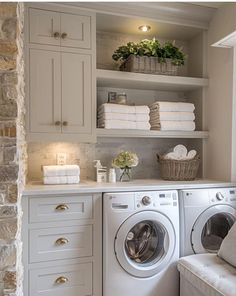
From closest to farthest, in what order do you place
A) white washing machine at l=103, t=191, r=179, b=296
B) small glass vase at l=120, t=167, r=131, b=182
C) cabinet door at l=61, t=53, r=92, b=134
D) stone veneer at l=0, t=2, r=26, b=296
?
stone veneer at l=0, t=2, r=26, b=296 < white washing machine at l=103, t=191, r=179, b=296 < cabinet door at l=61, t=53, r=92, b=134 < small glass vase at l=120, t=167, r=131, b=182

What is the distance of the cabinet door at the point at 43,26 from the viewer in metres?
2.22

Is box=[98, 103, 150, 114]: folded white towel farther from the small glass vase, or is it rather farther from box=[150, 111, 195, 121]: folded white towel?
the small glass vase

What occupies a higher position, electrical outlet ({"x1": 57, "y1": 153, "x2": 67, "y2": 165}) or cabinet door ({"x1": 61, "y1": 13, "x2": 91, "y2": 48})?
cabinet door ({"x1": 61, "y1": 13, "x2": 91, "y2": 48})

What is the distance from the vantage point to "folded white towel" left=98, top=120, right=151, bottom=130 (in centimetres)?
241

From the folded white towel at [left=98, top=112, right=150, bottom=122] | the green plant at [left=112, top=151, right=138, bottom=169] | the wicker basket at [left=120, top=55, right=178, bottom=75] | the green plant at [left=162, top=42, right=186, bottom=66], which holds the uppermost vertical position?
the green plant at [left=162, top=42, right=186, bottom=66]

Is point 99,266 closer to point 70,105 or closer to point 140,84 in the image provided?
point 70,105

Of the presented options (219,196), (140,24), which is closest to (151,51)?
(140,24)

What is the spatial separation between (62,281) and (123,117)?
1.40 meters

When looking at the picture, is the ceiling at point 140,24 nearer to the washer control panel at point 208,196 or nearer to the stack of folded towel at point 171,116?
the stack of folded towel at point 171,116

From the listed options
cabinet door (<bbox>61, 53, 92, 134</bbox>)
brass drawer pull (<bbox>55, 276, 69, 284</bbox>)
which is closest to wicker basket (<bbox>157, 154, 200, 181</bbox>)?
cabinet door (<bbox>61, 53, 92, 134</bbox>)

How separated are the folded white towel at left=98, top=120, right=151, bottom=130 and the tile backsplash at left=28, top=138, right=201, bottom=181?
0.33 m

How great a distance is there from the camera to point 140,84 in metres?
2.66

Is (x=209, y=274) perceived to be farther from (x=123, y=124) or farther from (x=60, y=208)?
(x=123, y=124)

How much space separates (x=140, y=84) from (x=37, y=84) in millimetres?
966
